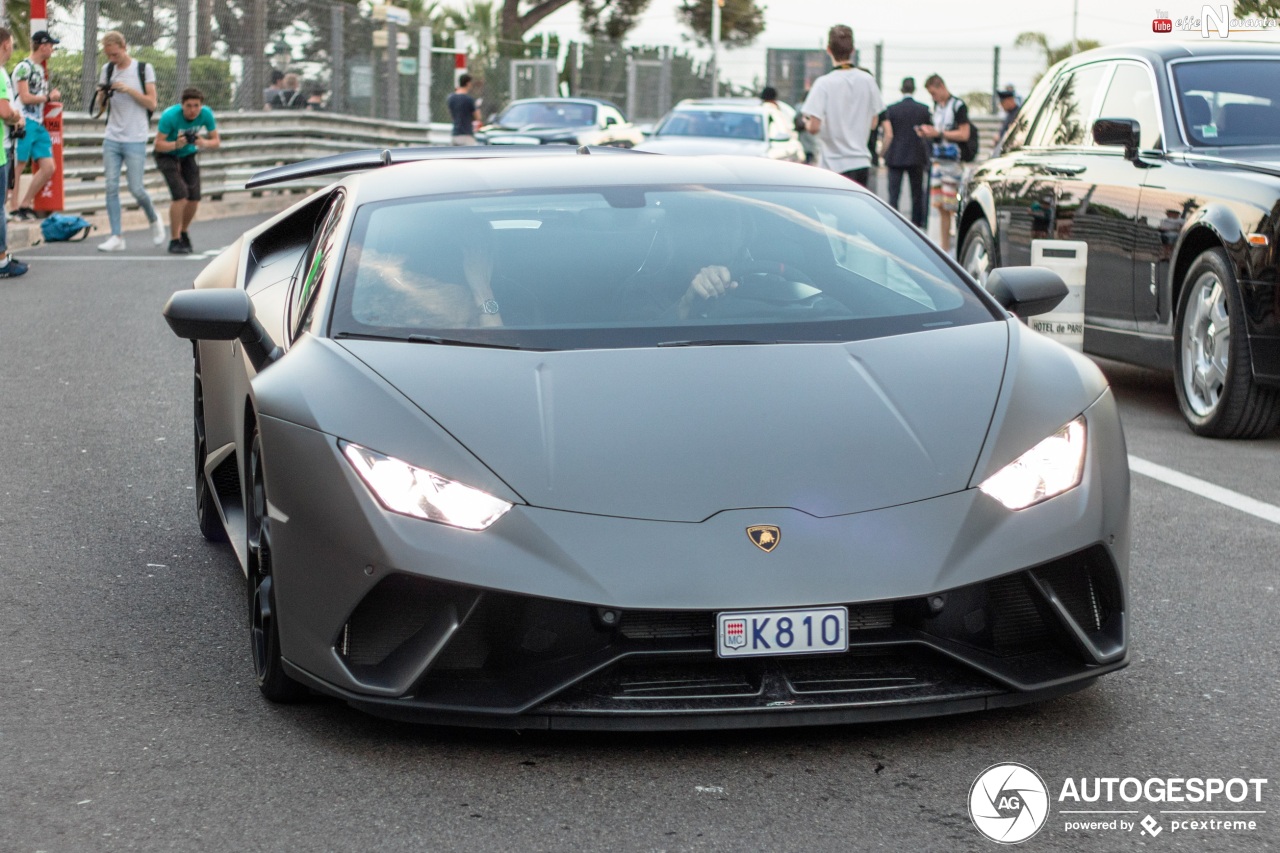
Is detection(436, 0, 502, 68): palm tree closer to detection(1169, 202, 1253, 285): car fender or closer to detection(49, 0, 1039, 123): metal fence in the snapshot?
detection(49, 0, 1039, 123): metal fence

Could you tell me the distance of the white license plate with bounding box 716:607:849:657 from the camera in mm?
3457

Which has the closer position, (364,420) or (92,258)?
(364,420)

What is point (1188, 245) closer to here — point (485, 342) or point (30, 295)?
point (485, 342)

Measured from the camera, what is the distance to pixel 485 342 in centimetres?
420

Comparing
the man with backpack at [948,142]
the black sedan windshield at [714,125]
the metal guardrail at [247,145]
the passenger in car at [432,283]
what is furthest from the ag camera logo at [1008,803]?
the black sedan windshield at [714,125]

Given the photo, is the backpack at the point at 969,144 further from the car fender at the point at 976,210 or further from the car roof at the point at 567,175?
the car roof at the point at 567,175

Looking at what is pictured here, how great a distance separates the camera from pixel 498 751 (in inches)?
147

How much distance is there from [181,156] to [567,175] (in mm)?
12356

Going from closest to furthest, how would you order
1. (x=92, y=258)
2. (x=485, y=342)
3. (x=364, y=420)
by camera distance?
1. (x=364, y=420)
2. (x=485, y=342)
3. (x=92, y=258)

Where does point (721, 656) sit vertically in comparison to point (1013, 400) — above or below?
below

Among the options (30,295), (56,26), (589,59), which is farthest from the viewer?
(589,59)

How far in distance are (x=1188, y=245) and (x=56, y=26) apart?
14.6 meters

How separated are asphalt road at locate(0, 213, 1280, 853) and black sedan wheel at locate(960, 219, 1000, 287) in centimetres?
456

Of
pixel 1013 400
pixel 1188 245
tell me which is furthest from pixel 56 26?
pixel 1013 400
